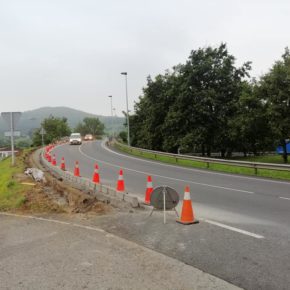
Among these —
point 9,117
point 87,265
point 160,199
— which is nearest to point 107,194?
point 160,199

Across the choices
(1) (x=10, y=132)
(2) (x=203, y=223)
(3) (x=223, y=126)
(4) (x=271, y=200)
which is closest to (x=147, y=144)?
(3) (x=223, y=126)

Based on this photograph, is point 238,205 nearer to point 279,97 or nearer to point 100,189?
point 100,189

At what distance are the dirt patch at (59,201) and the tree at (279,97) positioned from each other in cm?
2090

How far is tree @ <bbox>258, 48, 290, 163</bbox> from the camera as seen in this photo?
101 feet

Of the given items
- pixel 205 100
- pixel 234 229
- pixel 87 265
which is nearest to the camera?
pixel 87 265

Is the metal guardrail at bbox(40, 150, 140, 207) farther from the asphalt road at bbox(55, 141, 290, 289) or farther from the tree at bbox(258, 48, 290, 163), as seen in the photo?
the tree at bbox(258, 48, 290, 163)

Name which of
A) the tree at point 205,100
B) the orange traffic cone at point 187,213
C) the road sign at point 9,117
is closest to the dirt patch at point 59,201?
the orange traffic cone at point 187,213

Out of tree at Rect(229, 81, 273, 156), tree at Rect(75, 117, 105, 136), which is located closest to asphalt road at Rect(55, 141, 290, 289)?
tree at Rect(229, 81, 273, 156)

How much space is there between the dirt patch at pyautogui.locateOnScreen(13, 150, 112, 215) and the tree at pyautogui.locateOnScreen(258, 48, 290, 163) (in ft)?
68.6

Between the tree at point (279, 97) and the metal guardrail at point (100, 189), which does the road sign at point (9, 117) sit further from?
the tree at point (279, 97)

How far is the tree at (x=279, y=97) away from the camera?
1210 inches

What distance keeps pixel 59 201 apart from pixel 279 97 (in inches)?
910

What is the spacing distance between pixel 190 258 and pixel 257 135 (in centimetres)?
3320

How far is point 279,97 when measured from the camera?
30938 mm
